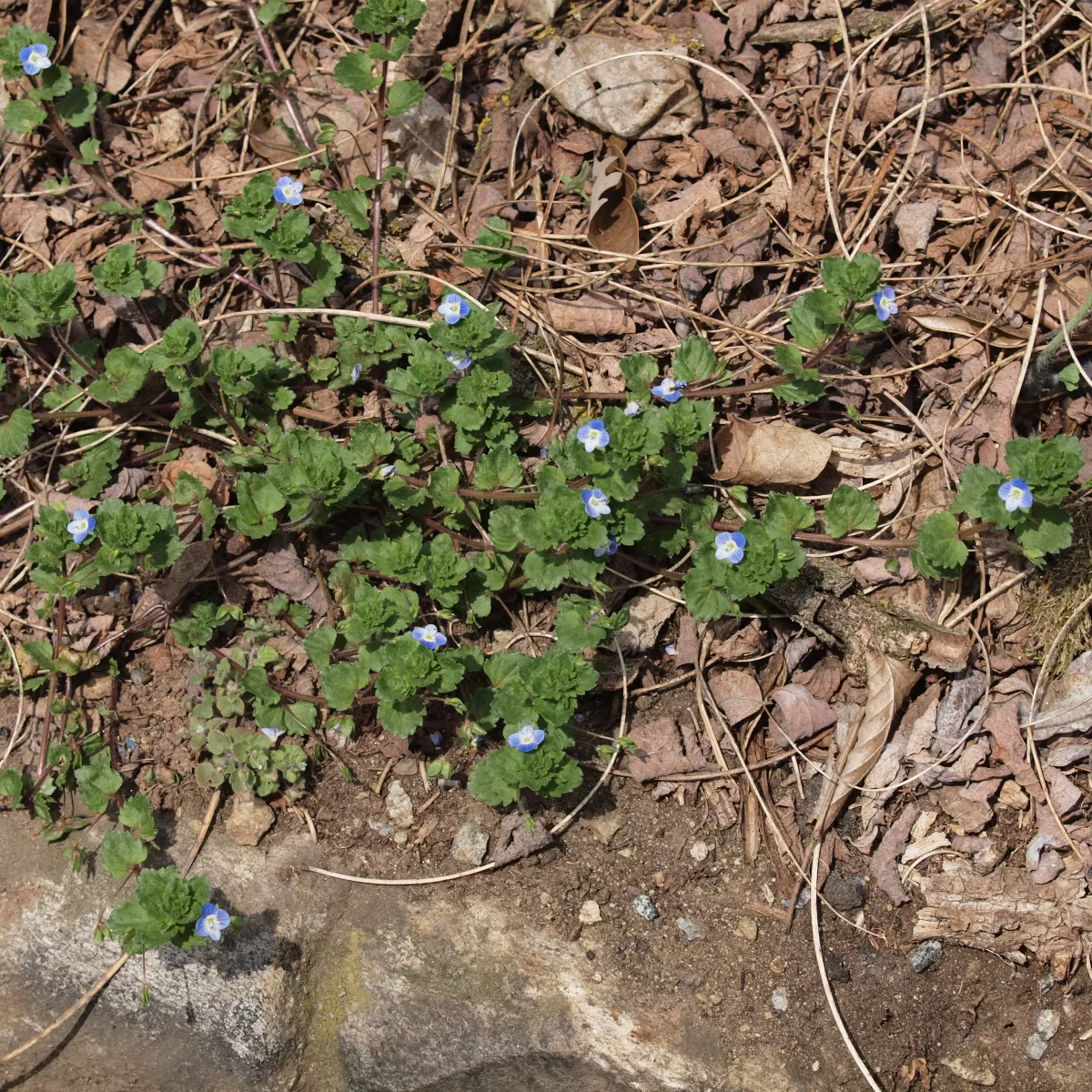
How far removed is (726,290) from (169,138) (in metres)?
2.72

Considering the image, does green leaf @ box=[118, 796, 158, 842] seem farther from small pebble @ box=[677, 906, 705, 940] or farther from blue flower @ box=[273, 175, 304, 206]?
blue flower @ box=[273, 175, 304, 206]

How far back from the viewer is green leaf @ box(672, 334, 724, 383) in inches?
162

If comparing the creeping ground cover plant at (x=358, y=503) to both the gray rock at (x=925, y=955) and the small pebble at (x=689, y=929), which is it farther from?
the gray rock at (x=925, y=955)

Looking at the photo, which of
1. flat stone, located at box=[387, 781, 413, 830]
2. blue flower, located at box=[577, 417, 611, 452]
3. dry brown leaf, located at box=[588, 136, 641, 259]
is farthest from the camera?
dry brown leaf, located at box=[588, 136, 641, 259]

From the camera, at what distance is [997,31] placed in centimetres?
470

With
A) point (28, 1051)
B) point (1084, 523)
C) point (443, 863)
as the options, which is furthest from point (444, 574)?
point (1084, 523)

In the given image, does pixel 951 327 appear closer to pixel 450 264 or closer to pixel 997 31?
pixel 997 31

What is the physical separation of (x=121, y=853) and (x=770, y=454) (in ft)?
9.15

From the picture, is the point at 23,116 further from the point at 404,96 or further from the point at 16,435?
the point at 404,96

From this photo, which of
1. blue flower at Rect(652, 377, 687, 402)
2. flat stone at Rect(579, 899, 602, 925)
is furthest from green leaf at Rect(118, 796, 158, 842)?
blue flower at Rect(652, 377, 687, 402)

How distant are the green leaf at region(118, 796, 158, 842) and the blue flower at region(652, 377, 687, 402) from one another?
7.89 feet

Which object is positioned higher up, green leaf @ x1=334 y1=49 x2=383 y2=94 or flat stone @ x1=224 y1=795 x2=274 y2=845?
green leaf @ x1=334 y1=49 x2=383 y2=94

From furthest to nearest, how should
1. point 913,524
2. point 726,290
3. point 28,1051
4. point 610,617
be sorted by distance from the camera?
point 726,290 < point 913,524 < point 610,617 < point 28,1051

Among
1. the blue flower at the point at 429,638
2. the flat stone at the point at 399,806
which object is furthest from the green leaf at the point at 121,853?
the blue flower at the point at 429,638
